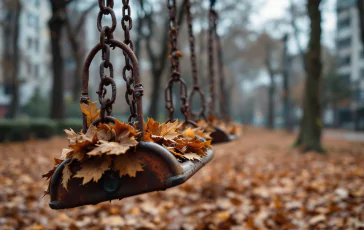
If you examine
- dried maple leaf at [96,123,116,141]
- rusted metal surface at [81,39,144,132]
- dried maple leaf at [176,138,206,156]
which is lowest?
dried maple leaf at [176,138,206,156]

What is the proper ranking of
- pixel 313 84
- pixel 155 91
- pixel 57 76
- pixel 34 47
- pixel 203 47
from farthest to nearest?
pixel 34 47 < pixel 203 47 < pixel 57 76 < pixel 155 91 < pixel 313 84

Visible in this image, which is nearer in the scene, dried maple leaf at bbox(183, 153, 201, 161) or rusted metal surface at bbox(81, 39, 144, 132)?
rusted metal surface at bbox(81, 39, 144, 132)

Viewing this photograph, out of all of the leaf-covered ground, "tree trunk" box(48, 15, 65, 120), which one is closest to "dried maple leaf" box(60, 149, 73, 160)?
the leaf-covered ground

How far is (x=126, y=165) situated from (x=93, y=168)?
125 millimetres

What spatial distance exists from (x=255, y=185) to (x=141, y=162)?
12.4 ft

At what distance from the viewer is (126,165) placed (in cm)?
129

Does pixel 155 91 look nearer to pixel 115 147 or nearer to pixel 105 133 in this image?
pixel 105 133

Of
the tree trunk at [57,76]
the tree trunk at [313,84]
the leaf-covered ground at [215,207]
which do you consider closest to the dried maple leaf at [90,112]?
the leaf-covered ground at [215,207]

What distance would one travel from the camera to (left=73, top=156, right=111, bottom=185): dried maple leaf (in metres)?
1.26

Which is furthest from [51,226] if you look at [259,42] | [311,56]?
[259,42]

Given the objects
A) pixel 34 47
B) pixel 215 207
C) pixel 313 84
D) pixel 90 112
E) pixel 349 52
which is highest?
pixel 34 47

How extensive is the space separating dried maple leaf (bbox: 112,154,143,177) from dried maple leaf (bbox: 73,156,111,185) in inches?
1.3

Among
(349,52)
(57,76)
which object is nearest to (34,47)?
(57,76)

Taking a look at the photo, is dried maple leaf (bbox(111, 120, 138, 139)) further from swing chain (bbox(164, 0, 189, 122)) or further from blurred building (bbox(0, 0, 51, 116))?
blurred building (bbox(0, 0, 51, 116))
